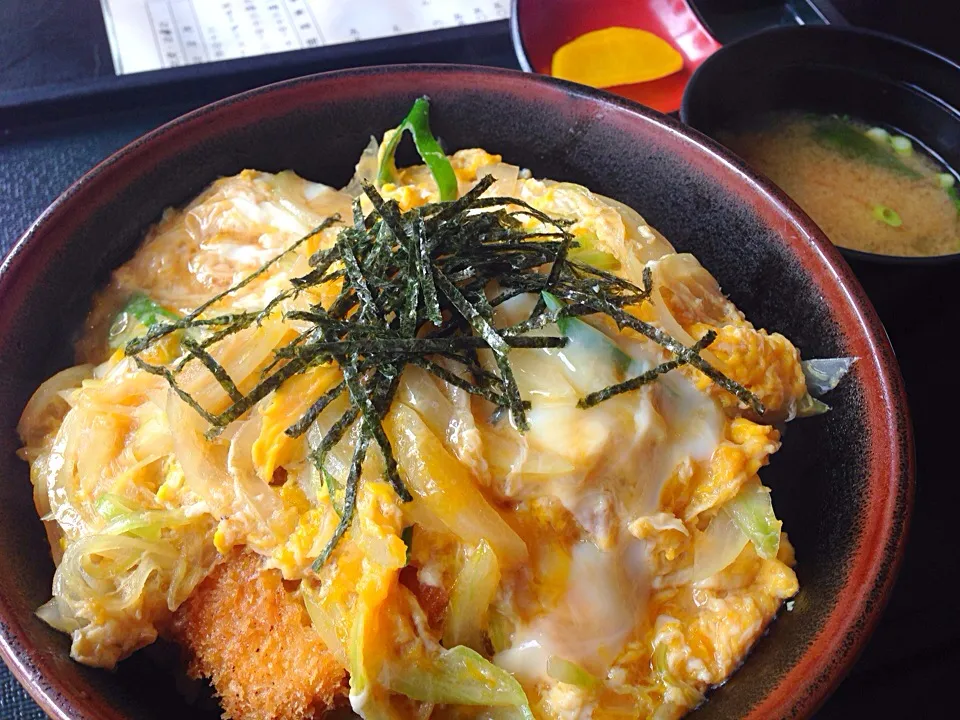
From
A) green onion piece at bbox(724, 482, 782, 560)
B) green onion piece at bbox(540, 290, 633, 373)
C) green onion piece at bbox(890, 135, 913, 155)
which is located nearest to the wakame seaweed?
green onion piece at bbox(540, 290, 633, 373)

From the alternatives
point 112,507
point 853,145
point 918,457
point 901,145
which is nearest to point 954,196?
point 901,145

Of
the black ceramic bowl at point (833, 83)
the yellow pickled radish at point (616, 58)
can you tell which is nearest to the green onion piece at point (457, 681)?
the black ceramic bowl at point (833, 83)

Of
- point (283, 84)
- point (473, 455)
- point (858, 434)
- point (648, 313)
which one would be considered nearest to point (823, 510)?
point (858, 434)

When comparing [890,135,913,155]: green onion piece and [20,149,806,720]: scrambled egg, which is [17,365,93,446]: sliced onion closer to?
[20,149,806,720]: scrambled egg

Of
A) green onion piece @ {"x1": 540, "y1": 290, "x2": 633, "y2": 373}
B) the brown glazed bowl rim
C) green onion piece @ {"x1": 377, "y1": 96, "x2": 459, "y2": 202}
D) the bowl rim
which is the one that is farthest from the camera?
the bowl rim

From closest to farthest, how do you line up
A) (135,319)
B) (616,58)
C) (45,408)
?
(45,408)
(135,319)
(616,58)

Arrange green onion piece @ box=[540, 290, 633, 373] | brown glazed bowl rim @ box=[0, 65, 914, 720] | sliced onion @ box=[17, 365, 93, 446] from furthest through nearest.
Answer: sliced onion @ box=[17, 365, 93, 446] → green onion piece @ box=[540, 290, 633, 373] → brown glazed bowl rim @ box=[0, 65, 914, 720]

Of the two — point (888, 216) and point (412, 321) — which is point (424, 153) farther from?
point (888, 216)
